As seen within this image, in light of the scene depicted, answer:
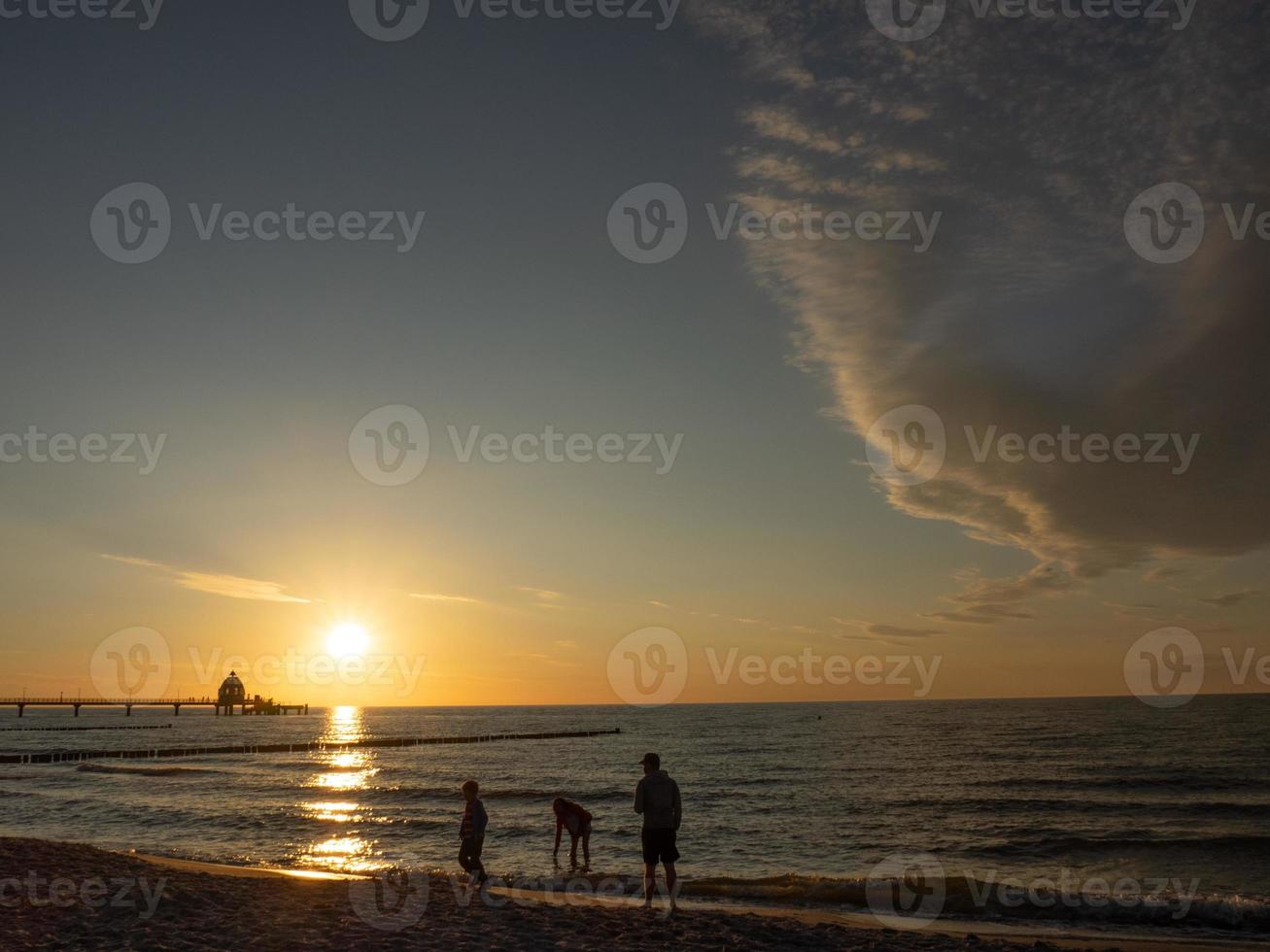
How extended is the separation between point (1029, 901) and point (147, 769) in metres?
55.0

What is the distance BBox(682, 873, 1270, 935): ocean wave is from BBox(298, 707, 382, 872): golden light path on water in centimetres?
949

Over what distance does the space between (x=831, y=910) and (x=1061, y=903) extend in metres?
4.95

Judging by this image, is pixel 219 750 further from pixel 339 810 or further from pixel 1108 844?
pixel 1108 844

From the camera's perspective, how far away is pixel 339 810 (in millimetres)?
35469

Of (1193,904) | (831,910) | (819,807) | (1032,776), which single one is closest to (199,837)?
(831,910)

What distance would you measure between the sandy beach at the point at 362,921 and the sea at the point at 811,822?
133 inches

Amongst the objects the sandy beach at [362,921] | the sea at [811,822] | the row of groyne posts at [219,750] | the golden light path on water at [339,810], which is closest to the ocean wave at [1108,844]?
the sea at [811,822]

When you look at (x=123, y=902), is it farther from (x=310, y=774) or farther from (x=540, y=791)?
(x=310, y=774)

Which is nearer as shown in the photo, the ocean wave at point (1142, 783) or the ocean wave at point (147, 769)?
the ocean wave at point (1142, 783)

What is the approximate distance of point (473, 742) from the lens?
319 feet

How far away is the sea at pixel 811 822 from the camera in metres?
18.9

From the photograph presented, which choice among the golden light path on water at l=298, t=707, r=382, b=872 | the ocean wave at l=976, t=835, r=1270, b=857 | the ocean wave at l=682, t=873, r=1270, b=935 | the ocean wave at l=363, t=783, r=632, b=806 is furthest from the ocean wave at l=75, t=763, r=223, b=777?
the ocean wave at l=976, t=835, r=1270, b=857

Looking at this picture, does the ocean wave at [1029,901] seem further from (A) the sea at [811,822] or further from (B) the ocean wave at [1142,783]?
(B) the ocean wave at [1142,783]

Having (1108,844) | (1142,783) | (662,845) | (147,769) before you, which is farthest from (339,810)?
(1142,783)
